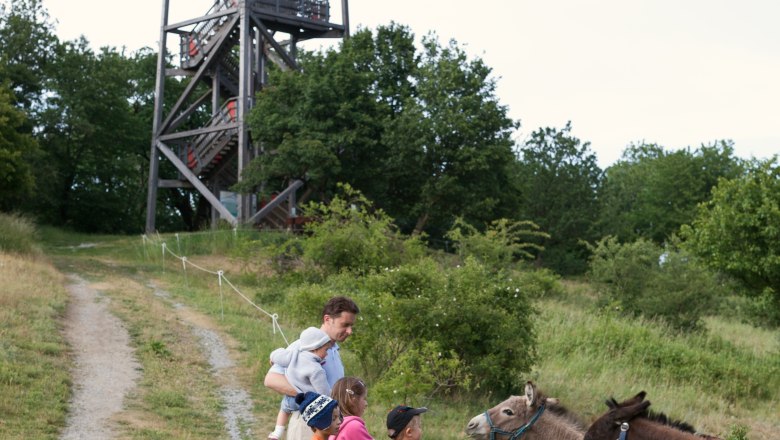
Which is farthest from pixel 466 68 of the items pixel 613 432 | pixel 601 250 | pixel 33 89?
pixel 613 432

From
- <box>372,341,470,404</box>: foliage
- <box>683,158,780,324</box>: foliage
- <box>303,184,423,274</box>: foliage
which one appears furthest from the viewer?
<box>683,158,780,324</box>: foliage

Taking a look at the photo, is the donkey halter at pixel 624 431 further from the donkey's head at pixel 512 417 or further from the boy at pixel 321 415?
the boy at pixel 321 415

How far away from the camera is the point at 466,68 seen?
34375mm

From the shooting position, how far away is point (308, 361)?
593 centimetres

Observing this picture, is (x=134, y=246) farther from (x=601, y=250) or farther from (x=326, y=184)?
(x=601, y=250)

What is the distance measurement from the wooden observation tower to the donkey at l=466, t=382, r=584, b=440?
25.8 metres

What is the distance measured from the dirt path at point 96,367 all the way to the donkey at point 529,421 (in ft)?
17.2

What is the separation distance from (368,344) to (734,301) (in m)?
28.9

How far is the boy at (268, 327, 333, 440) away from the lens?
588 cm

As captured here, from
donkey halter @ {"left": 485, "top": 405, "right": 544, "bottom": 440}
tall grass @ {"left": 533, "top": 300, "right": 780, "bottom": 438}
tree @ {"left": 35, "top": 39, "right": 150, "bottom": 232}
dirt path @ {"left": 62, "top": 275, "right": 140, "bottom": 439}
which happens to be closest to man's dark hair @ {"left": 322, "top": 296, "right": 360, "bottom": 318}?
donkey halter @ {"left": 485, "top": 405, "right": 544, "bottom": 440}

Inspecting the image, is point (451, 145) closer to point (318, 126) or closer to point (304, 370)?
point (318, 126)

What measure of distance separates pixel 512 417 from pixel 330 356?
174 centimetres

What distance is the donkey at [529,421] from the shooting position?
680 centimetres

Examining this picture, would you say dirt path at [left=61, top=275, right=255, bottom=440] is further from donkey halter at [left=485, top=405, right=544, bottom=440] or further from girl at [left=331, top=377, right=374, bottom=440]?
girl at [left=331, top=377, right=374, bottom=440]
